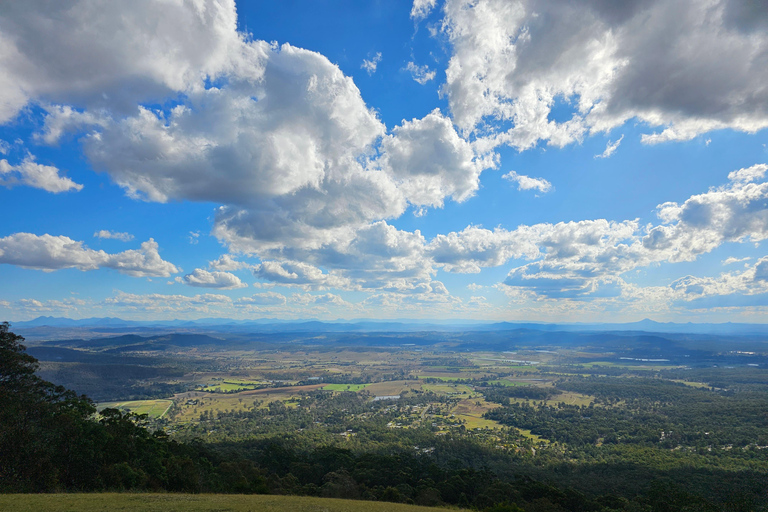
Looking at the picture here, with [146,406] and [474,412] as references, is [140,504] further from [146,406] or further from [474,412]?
[146,406]

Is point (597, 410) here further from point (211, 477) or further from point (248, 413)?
point (211, 477)

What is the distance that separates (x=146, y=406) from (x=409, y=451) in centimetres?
13135

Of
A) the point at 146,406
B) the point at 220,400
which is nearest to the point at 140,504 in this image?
the point at 146,406

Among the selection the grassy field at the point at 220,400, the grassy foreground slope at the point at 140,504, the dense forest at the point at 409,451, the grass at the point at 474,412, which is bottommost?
the grassy field at the point at 220,400

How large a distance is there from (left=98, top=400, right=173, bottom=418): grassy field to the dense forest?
20088 mm

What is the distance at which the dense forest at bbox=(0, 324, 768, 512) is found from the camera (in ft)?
115

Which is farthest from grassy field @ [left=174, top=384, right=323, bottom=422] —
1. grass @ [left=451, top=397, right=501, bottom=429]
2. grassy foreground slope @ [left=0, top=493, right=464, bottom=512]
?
grassy foreground slope @ [left=0, top=493, right=464, bottom=512]

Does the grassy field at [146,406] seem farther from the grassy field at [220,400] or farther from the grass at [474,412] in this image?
the grass at [474,412]

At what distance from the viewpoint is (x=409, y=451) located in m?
90.9

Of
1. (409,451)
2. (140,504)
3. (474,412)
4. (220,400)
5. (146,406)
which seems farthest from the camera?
(220,400)

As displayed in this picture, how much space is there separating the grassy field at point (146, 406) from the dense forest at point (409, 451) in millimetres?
Result: 20088

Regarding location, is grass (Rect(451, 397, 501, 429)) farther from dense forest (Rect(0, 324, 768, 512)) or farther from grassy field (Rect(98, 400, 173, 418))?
grassy field (Rect(98, 400, 173, 418))

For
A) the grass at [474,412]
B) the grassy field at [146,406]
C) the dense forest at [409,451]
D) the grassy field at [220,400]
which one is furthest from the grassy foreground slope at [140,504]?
the grassy field at [146,406]

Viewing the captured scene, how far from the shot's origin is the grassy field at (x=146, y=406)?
144 metres
